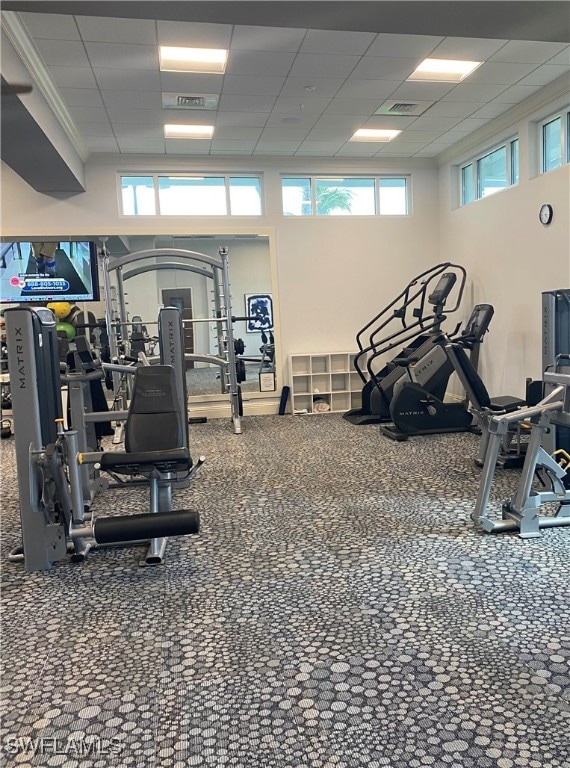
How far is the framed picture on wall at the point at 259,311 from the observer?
24.7ft

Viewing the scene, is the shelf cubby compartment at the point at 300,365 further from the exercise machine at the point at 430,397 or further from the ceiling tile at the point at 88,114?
the ceiling tile at the point at 88,114

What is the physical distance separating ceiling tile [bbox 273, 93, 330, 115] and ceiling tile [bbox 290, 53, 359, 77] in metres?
0.49

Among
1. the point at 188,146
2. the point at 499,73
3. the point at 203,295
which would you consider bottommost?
the point at 203,295

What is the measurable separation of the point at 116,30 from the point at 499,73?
11.0 ft

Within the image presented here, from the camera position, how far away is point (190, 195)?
730 centimetres

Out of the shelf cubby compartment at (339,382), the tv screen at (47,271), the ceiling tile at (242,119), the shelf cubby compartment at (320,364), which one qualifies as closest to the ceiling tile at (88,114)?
the ceiling tile at (242,119)

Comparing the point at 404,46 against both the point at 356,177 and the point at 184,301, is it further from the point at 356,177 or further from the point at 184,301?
the point at 184,301

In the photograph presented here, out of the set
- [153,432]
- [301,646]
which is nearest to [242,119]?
[153,432]

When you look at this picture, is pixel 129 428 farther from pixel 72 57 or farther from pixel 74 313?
pixel 74 313

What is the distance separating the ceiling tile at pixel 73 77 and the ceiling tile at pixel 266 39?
1.31m

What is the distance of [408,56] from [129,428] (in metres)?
3.81

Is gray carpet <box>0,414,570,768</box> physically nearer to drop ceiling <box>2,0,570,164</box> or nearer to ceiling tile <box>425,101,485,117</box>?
drop ceiling <box>2,0,570,164</box>

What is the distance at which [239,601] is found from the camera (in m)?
2.58

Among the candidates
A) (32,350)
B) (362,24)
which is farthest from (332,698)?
(362,24)
